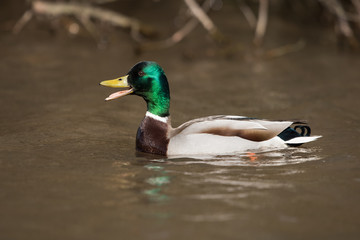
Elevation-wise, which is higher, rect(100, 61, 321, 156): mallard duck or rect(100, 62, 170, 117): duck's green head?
rect(100, 62, 170, 117): duck's green head

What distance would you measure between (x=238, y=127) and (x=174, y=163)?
2.78ft

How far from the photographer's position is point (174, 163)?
6637mm

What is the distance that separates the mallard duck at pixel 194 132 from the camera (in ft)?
22.6

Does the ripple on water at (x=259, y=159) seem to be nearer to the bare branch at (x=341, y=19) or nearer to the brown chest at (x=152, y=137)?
the brown chest at (x=152, y=137)

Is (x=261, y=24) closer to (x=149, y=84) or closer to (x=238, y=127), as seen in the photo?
(x=149, y=84)

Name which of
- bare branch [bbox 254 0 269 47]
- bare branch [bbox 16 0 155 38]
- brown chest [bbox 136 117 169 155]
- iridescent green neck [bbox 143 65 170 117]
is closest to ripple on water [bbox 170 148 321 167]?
brown chest [bbox 136 117 169 155]

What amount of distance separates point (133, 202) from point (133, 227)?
1.86 ft

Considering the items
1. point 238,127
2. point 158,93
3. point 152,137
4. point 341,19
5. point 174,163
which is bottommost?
point 174,163

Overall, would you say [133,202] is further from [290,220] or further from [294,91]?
[294,91]

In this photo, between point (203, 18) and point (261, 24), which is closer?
point (203, 18)

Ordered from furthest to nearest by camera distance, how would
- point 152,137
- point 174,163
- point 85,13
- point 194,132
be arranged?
point 85,13
point 152,137
point 194,132
point 174,163

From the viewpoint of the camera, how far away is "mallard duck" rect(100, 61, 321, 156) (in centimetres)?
688

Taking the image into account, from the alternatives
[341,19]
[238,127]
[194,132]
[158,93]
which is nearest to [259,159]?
[238,127]

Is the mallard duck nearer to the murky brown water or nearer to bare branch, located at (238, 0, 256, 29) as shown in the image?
the murky brown water
